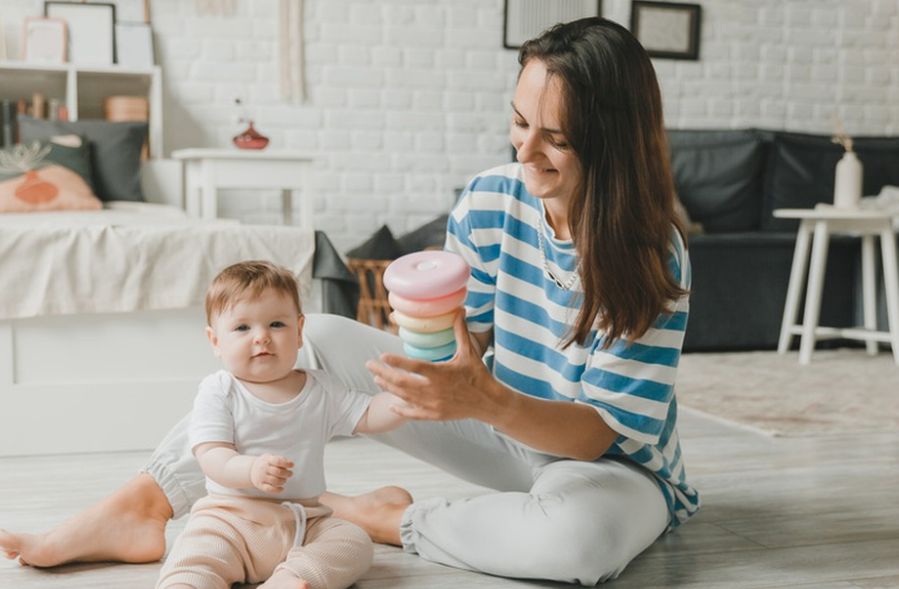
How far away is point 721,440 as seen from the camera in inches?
102

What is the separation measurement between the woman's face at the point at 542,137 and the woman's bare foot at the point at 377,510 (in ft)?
1.97

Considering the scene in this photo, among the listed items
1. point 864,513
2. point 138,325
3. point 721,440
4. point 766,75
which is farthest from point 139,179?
point 766,75

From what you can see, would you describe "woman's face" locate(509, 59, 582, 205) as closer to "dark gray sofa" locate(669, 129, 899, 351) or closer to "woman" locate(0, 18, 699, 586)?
"woman" locate(0, 18, 699, 586)

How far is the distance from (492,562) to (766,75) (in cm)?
434

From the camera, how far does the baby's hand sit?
129cm

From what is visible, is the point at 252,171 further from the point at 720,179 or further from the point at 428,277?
the point at 428,277

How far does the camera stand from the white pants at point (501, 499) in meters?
1.42

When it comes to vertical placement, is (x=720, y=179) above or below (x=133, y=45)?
below

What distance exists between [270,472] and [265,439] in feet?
0.53

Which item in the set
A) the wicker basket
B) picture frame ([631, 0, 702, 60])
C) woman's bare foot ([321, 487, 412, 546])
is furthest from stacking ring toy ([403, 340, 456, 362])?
picture frame ([631, 0, 702, 60])

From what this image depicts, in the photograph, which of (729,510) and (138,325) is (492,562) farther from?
(138,325)

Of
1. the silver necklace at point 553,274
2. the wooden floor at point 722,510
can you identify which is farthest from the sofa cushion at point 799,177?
the silver necklace at point 553,274

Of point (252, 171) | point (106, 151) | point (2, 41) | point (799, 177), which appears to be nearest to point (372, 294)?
point (252, 171)

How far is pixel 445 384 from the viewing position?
1.19m
